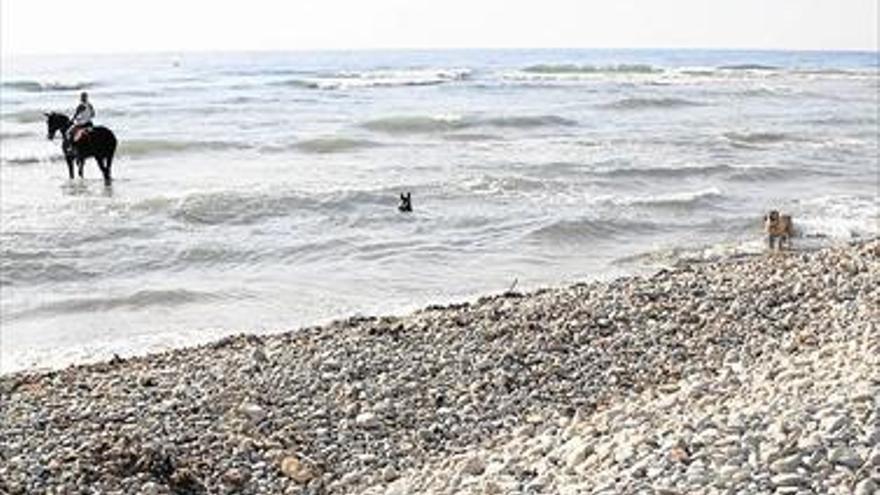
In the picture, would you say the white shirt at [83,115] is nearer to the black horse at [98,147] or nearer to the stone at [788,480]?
the black horse at [98,147]

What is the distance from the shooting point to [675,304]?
1237 centimetres

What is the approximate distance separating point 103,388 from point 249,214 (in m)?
12.1

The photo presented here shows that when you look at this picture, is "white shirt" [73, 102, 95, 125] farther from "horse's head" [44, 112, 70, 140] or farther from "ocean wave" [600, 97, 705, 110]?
"ocean wave" [600, 97, 705, 110]

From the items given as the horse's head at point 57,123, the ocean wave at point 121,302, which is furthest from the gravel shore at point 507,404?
the horse's head at point 57,123

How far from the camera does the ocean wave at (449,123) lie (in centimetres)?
4366

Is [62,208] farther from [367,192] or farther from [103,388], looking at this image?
[103,388]

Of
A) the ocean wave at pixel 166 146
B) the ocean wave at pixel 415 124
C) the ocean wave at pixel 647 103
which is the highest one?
the ocean wave at pixel 166 146

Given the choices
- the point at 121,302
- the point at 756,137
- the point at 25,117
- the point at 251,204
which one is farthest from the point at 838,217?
the point at 25,117

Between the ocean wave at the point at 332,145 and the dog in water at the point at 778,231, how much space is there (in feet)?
61.3

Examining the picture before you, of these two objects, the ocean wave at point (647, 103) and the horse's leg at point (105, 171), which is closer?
the horse's leg at point (105, 171)

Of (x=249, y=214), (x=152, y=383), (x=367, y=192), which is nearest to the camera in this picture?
(x=152, y=383)

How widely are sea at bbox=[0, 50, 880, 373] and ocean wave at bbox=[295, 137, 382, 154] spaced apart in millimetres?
142

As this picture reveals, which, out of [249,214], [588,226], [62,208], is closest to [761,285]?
[588,226]

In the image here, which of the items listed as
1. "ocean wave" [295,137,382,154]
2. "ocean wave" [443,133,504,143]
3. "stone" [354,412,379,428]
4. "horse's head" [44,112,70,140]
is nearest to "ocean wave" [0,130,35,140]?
"horse's head" [44,112,70,140]
